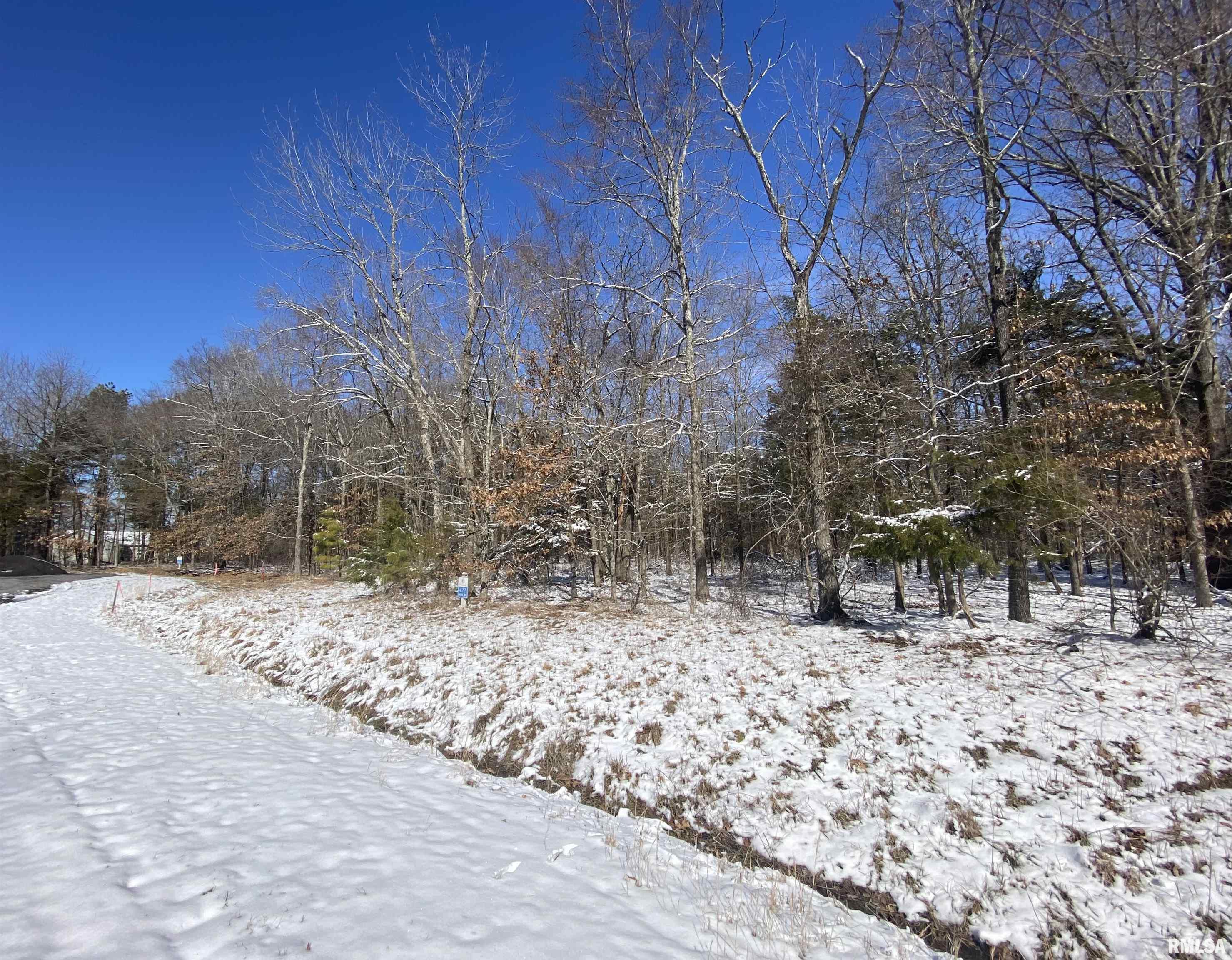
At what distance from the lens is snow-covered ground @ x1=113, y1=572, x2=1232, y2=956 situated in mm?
3859

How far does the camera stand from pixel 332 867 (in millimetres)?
3709

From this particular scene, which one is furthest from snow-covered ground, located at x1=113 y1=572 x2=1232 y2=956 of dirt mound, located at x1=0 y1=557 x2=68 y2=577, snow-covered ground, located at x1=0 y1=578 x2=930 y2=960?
dirt mound, located at x1=0 y1=557 x2=68 y2=577

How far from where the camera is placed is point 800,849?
4633 millimetres

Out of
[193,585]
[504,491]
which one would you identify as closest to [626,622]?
[504,491]

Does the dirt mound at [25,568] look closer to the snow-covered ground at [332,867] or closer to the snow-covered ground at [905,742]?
the snow-covered ground at [905,742]

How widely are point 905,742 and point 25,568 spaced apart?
38.1 meters

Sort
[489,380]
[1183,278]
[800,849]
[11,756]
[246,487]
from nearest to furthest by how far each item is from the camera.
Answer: [800,849], [11,756], [1183,278], [489,380], [246,487]

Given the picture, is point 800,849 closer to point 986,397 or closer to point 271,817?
point 271,817

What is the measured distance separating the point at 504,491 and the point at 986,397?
1170 centimetres

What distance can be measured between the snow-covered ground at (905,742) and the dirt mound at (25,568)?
2673 cm

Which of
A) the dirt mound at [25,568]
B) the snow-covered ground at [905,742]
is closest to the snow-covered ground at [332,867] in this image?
the snow-covered ground at [905,742]

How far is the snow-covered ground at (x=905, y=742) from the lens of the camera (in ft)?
12.7

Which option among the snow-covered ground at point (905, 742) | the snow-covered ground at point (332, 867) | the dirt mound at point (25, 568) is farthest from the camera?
the dirt mound at point (25, 568)

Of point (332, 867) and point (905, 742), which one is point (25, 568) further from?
point (905, 742)
